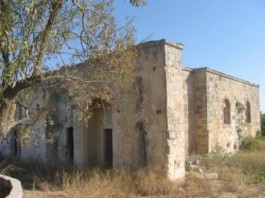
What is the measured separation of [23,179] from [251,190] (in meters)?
6.85

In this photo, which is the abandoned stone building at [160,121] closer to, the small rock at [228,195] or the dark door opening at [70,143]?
the dark door opening at [70,143]

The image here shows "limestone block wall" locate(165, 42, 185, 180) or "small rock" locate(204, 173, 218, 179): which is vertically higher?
"limestone block wall" locate(165, 42, 185, 180)

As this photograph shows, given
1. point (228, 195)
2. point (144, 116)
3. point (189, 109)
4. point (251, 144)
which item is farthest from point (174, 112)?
point (251, 144)

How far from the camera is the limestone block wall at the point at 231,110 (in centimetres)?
1485

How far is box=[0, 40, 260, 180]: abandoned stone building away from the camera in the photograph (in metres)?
10.2

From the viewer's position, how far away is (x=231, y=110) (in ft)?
55.1

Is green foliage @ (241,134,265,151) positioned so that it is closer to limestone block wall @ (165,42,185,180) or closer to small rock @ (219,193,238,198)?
limestone block wall @ (165,42,185,180)

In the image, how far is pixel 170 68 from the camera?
10344 mm

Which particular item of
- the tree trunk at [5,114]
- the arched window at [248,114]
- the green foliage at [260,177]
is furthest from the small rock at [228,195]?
the arched window at [248,114]

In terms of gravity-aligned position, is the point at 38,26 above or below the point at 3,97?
above

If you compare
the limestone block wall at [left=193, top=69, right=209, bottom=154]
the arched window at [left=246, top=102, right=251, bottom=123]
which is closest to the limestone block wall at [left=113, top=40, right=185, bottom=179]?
the limestone block wall at [left=193, top=69, right=209, bottom=154]

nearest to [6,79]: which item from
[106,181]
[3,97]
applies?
[3,97]

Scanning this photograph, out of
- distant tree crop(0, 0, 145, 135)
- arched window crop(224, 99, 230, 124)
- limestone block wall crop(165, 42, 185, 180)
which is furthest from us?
arched window crop(224, 99, 230, 124)

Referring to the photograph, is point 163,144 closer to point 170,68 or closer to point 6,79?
point 170,68
